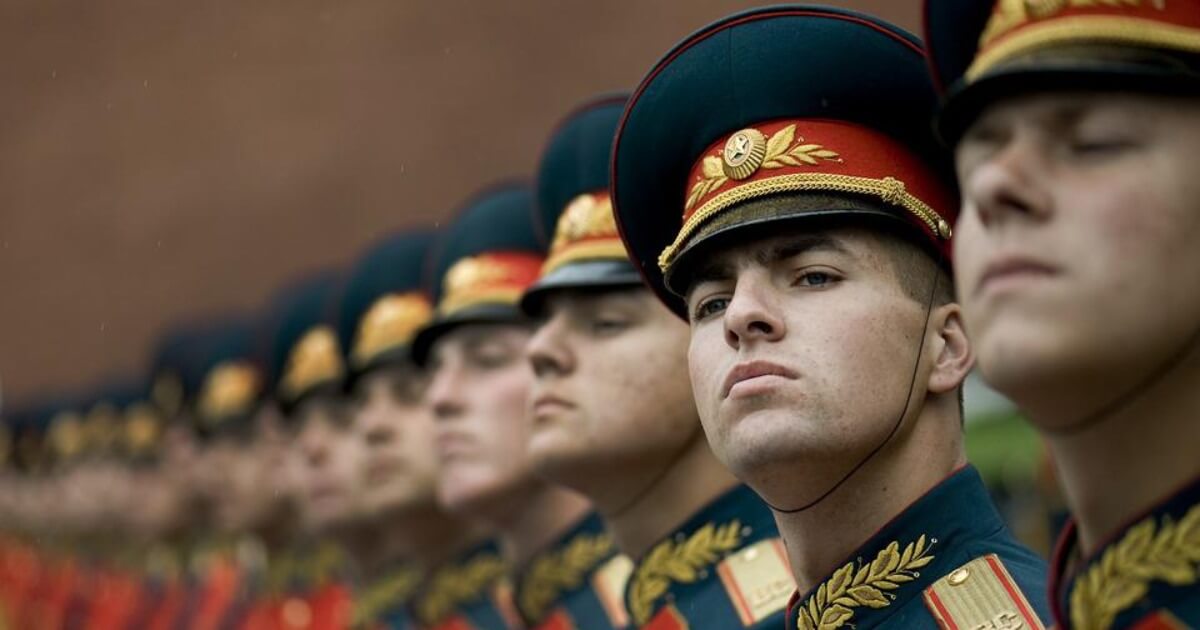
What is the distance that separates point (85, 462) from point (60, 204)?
6730 mm

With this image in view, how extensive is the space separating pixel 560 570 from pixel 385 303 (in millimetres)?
1880

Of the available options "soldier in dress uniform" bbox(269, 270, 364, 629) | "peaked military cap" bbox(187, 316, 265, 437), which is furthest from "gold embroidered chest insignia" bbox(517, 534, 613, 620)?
"peaked military cap" bbox(187, 316, 265, 437)

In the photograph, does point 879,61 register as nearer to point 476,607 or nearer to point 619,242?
point 619,242

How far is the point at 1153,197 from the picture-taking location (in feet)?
7.44

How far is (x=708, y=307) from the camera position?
3.39 m

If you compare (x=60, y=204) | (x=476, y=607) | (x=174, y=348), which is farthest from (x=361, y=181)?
(x=476, y=607)

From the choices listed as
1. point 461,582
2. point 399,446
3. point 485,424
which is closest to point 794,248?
point 485,424

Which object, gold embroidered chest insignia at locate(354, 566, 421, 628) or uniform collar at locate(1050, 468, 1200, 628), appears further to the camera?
gold embroidered chest insignia at locate(354, 566, 421, 628)

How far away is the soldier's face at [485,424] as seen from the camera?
5.36m

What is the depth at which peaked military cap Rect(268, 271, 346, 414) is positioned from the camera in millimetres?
7465

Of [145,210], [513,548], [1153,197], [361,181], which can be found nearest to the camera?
[1153,197]

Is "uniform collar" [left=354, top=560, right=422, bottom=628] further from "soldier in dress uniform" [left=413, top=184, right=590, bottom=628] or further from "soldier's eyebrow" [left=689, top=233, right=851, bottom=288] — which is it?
"soldier's eyebrow" [left=689, top=233, right=851, bottom=288]

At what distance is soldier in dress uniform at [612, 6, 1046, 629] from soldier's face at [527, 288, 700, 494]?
727 mm

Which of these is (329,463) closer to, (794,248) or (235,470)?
(235,470)
